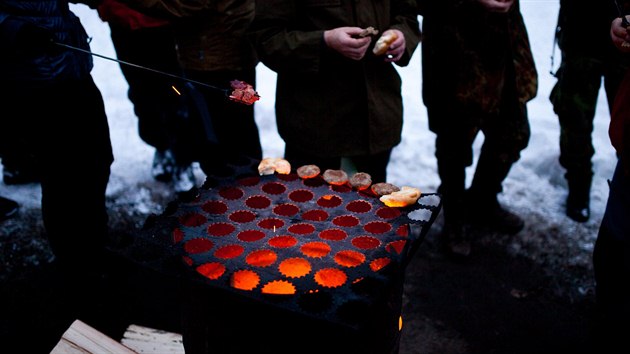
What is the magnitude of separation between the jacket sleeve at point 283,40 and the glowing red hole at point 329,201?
2.69 feet

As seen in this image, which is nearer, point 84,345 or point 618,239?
point 618,239

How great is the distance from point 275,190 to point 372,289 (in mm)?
731

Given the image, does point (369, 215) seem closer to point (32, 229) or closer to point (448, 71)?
point (448, 71)

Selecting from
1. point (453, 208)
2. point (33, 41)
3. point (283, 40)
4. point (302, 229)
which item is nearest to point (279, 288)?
point (302, 229)

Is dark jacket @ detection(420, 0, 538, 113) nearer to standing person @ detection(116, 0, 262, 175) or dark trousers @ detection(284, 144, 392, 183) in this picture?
dark trousers @ detection(284, 144, 392, 183)

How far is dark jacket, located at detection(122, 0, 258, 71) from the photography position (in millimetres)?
3285

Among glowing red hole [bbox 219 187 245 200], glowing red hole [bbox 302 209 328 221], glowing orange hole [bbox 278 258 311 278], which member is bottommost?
glowing orange hole [bbox 278 258 311 278]

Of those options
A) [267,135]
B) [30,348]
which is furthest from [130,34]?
[30,348]

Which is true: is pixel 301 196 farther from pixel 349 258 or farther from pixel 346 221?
pixel 349 258

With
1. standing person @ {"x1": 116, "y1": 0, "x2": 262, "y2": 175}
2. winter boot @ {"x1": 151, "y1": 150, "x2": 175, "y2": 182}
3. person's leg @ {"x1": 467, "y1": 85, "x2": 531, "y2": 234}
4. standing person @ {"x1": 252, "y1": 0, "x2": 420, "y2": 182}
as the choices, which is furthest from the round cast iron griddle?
winter boot @ {"x1": 151, "y1": 150, "x2": 175, "y2": 182}

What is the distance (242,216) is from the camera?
6.35 feet

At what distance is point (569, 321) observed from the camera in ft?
9.87

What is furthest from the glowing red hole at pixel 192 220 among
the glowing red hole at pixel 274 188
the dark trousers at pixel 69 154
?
the dark trousers at pixel 69 154

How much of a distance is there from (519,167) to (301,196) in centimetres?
312
